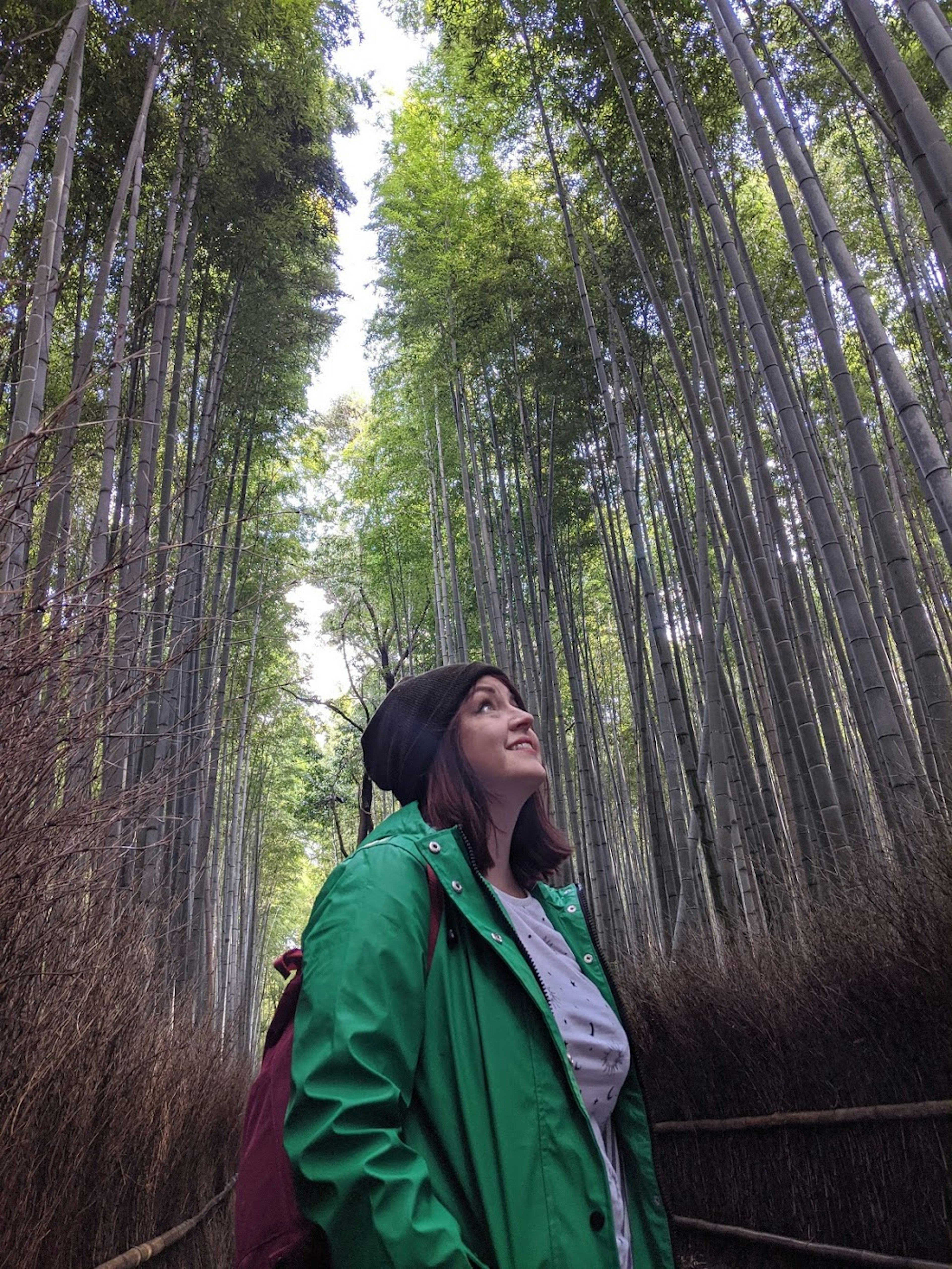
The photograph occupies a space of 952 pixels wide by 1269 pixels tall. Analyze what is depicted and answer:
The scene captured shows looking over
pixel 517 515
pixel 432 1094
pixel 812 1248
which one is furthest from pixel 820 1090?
pixel 517 515

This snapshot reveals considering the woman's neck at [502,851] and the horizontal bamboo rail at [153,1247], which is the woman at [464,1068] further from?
the horizontal bamboo rail at [153,1247]

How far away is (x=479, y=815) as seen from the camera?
1.10m

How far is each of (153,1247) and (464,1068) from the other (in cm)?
164

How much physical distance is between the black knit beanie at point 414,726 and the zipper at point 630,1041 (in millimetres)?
303

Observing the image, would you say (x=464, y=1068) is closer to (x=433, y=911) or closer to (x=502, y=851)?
Answer: (x=433, y=911)

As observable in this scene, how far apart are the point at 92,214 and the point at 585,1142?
5.19 meters

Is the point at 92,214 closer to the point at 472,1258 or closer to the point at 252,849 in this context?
the point at 472,1258

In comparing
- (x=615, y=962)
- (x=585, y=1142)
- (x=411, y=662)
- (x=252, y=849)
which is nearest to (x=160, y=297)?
(x=615, y=962)

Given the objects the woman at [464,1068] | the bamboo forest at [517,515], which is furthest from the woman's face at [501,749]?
the bamboo forest at [517,515]

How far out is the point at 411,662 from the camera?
329 inches

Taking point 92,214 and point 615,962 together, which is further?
point 92,214

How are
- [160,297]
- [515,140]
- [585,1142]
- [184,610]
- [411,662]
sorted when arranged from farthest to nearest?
[411,662] < [515,140] < [184,610] < [160,297] < [585,1142]

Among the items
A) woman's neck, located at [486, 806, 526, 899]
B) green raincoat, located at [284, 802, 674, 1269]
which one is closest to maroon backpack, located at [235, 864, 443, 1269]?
green raincoat, located at [284, 802, 674, 1269]

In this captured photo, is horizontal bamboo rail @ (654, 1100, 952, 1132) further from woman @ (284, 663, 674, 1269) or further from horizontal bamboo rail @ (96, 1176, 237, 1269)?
horizontal bamboo rail @ (96, 1176, 237, 1269)
